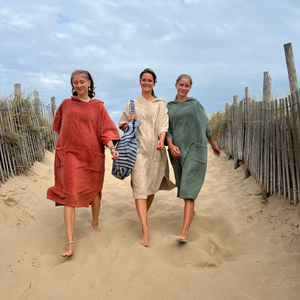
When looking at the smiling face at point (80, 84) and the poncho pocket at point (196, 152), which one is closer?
the smiling face at point (80, 84)

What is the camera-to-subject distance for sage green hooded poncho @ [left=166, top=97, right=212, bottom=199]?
3.16 metres

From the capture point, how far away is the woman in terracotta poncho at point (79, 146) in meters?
2.98

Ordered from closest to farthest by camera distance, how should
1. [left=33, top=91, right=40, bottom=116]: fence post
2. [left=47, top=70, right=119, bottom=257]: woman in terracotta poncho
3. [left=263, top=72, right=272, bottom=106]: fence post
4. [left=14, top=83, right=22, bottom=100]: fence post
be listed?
1. [left=47, top=70, right=119, bottom=257]: woman in terracotta poncho
2. [left=263, top=72, right=272, bottom=106]: fence post
3. [left=14, top=83, right=22, bottom=100]: fence post
4. [left=33, top=91, right=40, bottom=116]: fence post

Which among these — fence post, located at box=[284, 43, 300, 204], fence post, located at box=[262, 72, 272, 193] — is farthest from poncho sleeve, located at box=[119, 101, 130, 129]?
fence post, located at box=[262, 72, 272, 193]

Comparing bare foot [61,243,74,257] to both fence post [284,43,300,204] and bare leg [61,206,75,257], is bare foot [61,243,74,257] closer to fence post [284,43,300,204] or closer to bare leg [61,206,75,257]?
bare leg [61,206,75,257]

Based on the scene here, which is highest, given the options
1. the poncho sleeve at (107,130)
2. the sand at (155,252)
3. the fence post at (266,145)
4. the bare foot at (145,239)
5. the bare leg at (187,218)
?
the poncho sleeve at (107,130)

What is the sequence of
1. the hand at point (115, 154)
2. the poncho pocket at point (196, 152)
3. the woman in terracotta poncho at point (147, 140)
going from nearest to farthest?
the hand at point (115, 154)
the woman in terracotta poncho at point (147, 140)
the poncho pocket at point (196, 152)

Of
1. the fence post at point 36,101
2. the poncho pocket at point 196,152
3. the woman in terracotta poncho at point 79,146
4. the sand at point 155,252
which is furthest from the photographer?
the fence post at point 36,101

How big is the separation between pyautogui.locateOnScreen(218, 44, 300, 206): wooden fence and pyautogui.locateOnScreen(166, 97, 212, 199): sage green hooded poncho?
1311 millimetres

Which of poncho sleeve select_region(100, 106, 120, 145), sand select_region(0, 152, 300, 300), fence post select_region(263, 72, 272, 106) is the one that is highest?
fence post select_region(263, 72, 272, 106)

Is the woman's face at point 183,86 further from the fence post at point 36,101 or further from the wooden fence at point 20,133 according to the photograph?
the fence post at point 36,101

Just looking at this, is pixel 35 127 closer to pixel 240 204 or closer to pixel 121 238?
pixel 121 238

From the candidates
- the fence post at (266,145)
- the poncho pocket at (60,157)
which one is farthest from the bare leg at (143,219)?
the fence post at (266,145)

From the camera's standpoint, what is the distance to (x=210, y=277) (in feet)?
8.08
